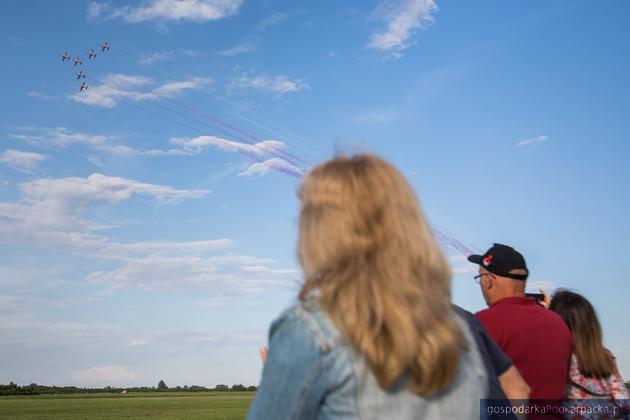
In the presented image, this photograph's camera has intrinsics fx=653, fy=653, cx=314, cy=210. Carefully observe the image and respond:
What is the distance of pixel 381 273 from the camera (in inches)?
113

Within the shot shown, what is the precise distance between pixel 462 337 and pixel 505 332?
333cm

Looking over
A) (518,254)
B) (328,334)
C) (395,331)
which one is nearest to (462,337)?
(395,331)

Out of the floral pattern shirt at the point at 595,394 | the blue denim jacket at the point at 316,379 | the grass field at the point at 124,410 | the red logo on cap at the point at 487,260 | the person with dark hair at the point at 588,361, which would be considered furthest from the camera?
the grass field at the point at 124,410

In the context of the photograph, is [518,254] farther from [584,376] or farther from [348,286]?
[348,286]

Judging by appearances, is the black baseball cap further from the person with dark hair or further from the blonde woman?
the blonde woman

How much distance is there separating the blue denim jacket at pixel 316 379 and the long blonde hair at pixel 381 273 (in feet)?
0.18

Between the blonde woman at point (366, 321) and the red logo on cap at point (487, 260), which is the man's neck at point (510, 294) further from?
the blonde woman at point (366, 321)

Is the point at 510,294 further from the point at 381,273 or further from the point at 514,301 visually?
the point at 381,273

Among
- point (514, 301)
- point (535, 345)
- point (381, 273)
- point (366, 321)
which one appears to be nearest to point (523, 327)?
point (535, 345)

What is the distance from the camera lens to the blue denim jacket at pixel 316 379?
2.73 meters

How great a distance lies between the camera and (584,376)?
7477 mm

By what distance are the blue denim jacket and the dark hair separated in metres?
5.47

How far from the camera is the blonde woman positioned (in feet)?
9.00

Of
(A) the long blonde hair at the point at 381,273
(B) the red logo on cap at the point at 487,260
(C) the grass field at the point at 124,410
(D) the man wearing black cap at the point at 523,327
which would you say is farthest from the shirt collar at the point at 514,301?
(C) the grass field at the point at 124,410
